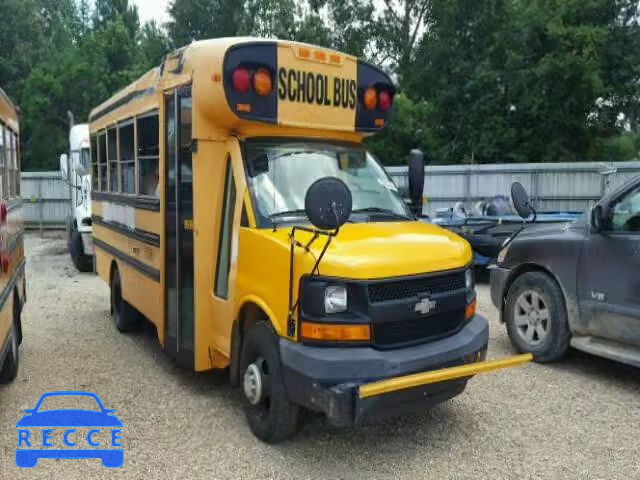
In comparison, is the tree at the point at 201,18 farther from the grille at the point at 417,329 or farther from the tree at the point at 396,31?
the grille at the point at 417,329

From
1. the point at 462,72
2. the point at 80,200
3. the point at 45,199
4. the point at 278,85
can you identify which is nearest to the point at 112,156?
the point at 278,85

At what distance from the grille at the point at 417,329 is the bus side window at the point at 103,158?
5322 millimetres

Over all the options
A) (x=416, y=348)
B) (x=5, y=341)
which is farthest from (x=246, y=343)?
(x=5, y=341)

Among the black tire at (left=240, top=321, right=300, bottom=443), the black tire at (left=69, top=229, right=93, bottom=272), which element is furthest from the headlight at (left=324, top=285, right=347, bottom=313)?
the black tire at (left=69, top=229, right=93, bottom=272)

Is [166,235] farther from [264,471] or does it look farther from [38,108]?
[38,108]

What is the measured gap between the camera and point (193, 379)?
5.68 m

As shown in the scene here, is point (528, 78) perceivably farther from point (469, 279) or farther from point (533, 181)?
point (469, 279)

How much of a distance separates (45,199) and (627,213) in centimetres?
1950

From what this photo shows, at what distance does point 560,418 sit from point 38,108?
27087 millimetres

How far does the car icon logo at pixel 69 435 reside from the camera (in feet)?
13.8

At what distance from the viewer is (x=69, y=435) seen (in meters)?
4.51

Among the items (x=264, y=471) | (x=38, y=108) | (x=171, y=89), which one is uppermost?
(x=38, y=108)

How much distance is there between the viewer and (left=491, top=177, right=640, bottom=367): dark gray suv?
5324 mm

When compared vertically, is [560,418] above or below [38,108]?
below
